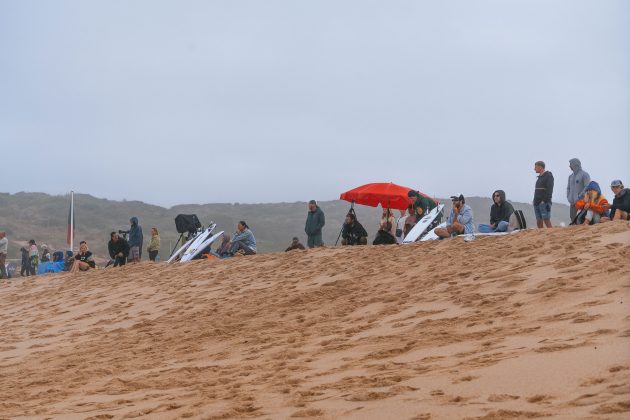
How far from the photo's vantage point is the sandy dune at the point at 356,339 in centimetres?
606

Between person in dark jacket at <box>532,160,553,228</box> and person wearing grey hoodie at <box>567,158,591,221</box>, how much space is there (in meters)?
0.30

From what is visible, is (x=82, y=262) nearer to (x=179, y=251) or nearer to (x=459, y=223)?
(x=179, y=251)

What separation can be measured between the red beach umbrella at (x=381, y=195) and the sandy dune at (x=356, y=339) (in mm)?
3258

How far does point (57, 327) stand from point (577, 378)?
33.2ft

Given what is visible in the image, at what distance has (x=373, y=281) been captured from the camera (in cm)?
1255

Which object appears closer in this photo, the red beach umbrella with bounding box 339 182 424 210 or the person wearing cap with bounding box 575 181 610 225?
the person wearing cap with bounding box 575 181 610 225

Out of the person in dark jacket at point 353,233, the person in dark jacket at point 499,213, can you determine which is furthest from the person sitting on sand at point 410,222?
the person in dark jacket at point 499,213

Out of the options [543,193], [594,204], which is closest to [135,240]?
[543,193]

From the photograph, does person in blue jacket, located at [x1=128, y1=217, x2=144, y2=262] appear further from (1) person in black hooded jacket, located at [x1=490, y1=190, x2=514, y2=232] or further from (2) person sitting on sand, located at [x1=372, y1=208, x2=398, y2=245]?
(1) person in black hooded jacket, located at [x1=490, y1=190, x2=514, y2=232]

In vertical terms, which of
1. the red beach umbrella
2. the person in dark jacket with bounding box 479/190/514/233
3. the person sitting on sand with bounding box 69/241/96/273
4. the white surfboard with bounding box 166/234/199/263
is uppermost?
the red beach umbrella

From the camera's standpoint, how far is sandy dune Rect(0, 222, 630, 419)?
6059 mm

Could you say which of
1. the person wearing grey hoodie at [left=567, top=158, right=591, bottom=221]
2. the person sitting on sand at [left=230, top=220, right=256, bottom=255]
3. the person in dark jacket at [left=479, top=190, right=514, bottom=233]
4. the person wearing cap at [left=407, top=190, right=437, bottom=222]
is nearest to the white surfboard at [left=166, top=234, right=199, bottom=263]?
the person sitting on sand at [left=230, top=220, right=256, bottom=255]

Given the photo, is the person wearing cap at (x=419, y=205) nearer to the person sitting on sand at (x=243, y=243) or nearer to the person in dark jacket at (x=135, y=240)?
the person sitting on sand at (x=243, y=243)

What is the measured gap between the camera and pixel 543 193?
14320 millimetres
